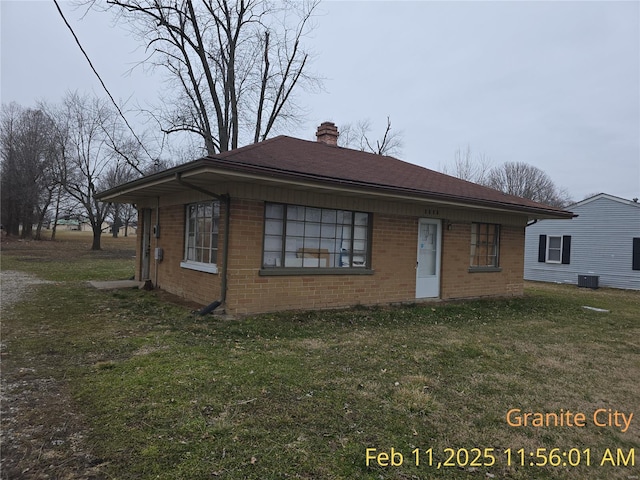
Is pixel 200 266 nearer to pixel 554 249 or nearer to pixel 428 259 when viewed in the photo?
pixel 428 259

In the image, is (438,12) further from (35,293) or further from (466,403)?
(35,293)

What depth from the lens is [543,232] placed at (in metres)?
19.8

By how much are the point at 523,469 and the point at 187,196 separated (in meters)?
8.11

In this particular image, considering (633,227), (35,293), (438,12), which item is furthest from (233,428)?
(633,227)

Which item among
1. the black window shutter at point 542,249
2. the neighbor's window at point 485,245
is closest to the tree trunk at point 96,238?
the neighbor's window at point 485,245

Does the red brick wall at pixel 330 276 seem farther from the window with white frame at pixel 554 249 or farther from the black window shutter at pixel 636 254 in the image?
the window with white frame at pixel 554 249

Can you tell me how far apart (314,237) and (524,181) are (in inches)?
1944

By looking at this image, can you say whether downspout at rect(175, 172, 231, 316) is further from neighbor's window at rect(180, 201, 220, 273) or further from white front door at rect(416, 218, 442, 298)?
white front door at rect(416, 218, 442, 298)

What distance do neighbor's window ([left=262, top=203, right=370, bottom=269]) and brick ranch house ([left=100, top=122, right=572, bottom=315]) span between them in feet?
0.07

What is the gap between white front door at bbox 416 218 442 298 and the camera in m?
10.3

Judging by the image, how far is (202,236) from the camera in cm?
884

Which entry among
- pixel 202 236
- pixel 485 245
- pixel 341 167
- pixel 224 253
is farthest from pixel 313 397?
pixel 485 245

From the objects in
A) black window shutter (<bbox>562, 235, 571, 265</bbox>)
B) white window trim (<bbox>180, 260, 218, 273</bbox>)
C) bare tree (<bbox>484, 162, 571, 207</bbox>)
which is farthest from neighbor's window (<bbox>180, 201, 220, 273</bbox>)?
bare tree (<bbox>484, 162, 571, 207</bbox>)

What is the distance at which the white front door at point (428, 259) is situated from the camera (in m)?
10.3
